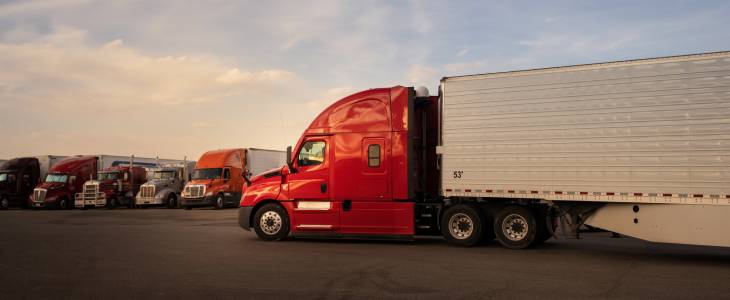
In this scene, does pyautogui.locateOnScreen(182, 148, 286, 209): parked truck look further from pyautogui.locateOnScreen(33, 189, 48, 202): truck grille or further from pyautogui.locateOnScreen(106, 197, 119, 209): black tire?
pyautogui.locateOnScreen(33, 189, 48, 202): truck grille

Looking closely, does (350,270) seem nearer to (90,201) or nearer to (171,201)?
(171,201)

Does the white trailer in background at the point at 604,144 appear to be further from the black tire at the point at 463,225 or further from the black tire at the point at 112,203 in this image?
the black tire at the point at 112,203

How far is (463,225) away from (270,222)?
4.47 metres

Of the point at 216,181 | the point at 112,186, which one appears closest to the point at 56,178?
the point at 112,186

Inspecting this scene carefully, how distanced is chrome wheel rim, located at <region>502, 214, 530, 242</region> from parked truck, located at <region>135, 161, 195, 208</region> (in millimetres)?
25188

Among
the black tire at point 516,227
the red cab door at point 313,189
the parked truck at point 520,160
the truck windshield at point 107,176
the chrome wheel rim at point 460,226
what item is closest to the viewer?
the parked truck at point 520,160

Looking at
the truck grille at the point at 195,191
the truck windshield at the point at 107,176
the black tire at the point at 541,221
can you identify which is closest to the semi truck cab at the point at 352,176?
the black tire at the point at 541,221

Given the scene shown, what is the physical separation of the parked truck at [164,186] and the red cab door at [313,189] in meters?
21.7

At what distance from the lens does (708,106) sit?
32.0 ft

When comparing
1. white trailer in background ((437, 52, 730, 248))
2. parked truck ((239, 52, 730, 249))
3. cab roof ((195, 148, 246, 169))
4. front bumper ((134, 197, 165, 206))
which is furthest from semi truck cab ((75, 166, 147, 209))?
white trailer in background ((437, 52, 730, 248))

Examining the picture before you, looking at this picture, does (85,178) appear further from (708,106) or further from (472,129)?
(708,106)

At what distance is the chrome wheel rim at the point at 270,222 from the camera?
13492 millimetres

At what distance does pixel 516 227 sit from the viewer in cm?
1173

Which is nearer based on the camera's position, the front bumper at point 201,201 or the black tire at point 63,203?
the front bumper at point 201,201
